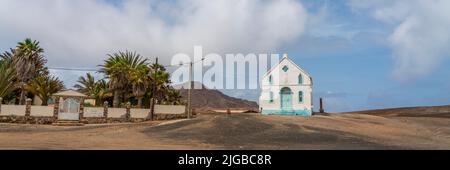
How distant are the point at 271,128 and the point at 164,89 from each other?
20163mm

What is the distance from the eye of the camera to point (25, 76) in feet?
135

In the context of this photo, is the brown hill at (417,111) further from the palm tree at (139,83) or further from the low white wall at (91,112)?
the low white wall at (91,112)

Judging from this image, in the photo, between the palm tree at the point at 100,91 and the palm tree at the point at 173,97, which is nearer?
the palm tree at the point at 100,91

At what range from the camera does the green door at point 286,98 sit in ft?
123

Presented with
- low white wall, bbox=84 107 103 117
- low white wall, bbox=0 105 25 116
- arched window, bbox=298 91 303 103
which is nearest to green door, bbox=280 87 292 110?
arched window, bbox=298 91 303 103

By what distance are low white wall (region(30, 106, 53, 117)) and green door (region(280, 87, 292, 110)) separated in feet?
70.3

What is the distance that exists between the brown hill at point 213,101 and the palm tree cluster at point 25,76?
4593 centimetres

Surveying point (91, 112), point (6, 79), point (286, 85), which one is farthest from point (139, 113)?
point (286, 85)

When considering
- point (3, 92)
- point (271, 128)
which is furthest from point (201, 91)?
point (271, 128)

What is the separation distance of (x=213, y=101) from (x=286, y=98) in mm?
54998

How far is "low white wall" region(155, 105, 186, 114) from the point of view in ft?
123

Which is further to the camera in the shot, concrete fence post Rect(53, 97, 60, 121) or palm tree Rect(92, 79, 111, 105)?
palm tree Rect(92, 79, 111, 105)

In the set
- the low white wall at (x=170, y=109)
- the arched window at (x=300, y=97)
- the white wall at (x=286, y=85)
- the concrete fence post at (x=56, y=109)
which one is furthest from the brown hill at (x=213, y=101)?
the concrete fence post at (x=56, y=109)

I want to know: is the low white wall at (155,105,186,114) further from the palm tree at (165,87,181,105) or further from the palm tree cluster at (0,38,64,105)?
the palm tree cluster at (0,38,64,105)
